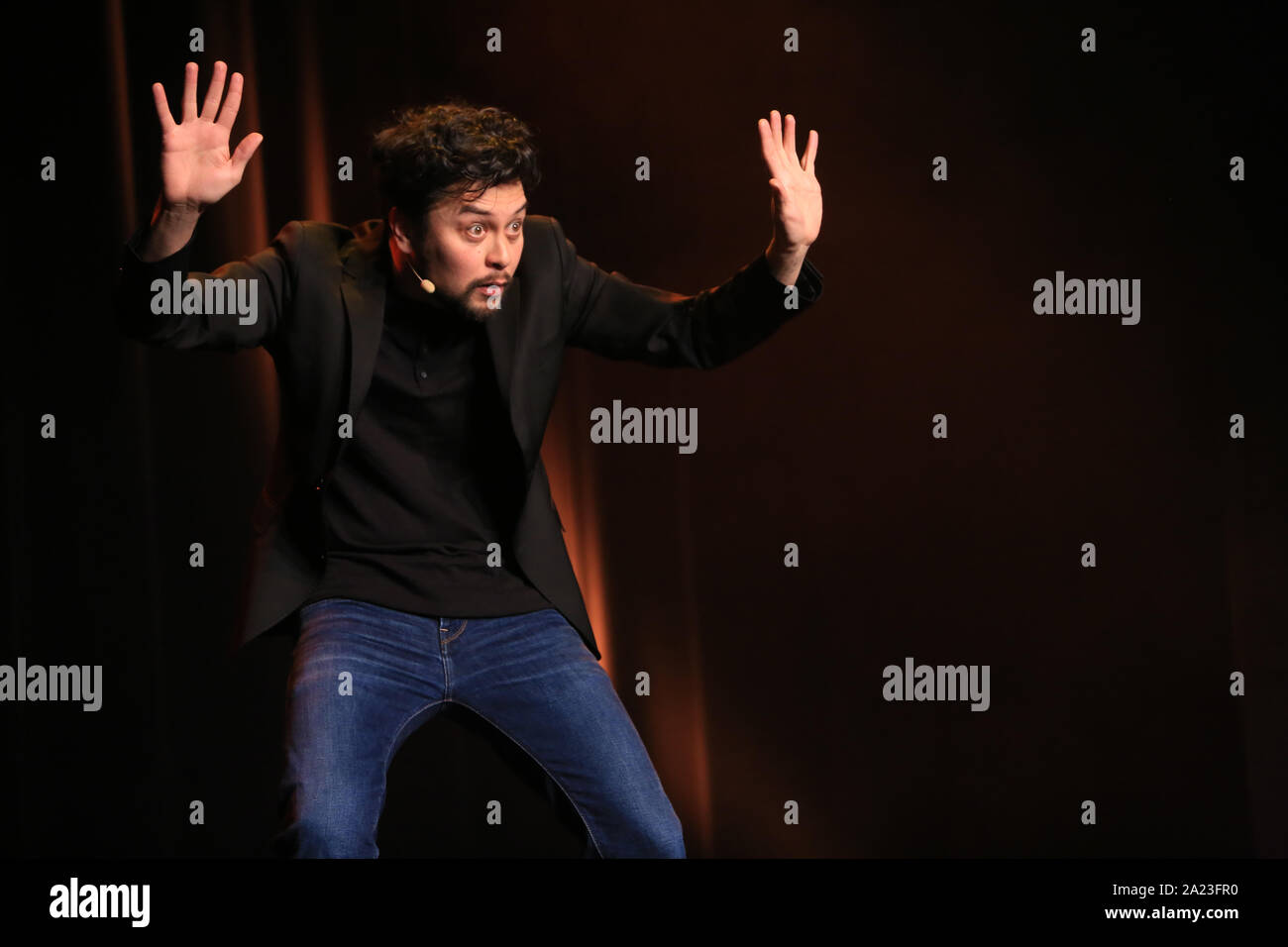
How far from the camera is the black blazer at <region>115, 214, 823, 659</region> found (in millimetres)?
2094

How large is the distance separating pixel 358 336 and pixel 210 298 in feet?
0.77

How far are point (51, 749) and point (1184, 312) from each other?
280cm

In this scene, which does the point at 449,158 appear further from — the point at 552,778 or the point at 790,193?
the point at 552,778

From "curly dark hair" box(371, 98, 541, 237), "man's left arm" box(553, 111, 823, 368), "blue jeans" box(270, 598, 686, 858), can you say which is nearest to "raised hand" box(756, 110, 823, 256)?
"man's left arm" box(553, 111, 823, 368)

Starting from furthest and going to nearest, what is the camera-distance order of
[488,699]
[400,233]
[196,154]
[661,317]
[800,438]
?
1. [800,438]
2. [661,317]
3. [400,233]
4. [488,699]
5. [196,154]

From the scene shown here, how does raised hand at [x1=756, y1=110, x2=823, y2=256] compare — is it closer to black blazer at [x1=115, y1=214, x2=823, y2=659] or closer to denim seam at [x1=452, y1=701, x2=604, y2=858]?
black blazer at [x1=115, y1=214, x2=823, y2=659]

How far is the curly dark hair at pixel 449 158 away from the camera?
2.15 metres

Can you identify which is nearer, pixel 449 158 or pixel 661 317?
pixel 449 158

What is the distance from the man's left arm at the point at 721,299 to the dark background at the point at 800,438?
2.68 ft

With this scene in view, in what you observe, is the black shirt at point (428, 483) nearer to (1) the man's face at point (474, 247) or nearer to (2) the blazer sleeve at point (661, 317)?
(1) the man's face at point (474, 247)

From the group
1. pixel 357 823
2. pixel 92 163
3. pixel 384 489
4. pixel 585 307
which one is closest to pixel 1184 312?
pixel 585 307

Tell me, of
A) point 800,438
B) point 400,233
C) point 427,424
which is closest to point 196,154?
point 400,233

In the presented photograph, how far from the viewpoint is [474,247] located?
2.15 metres
